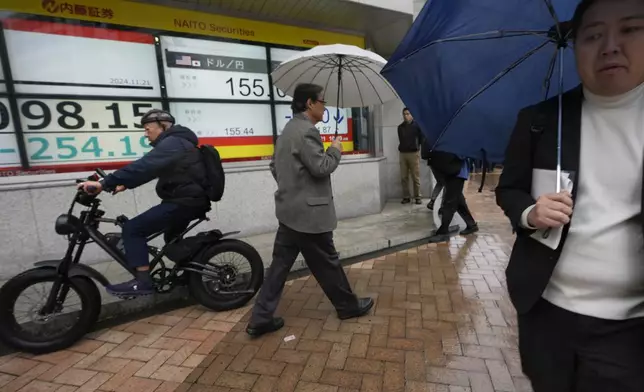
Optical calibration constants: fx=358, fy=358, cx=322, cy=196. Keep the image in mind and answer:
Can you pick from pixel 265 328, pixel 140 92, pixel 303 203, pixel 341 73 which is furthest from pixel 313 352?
pixel 140 92

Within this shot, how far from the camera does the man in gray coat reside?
2711 mm

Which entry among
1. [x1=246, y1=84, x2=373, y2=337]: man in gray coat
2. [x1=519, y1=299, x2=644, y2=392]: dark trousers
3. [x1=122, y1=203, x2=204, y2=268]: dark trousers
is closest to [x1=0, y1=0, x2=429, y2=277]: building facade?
[x1=246, y1=84, x2=373, y2=337]: man in gray coat

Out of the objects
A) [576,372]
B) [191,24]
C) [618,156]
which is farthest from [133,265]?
[191,24]

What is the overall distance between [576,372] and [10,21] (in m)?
5.97

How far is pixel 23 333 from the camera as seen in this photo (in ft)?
9.08

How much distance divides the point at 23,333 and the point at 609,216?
3.74 meters

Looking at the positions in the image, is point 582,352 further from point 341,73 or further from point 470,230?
point 470,230

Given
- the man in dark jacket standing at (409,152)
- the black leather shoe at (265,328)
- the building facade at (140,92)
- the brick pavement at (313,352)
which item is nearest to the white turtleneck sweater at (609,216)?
the brick pavement at (313,352)

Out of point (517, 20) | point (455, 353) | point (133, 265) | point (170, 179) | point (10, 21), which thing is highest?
point (10, 21)

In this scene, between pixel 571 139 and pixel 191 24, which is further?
pixel 191 24

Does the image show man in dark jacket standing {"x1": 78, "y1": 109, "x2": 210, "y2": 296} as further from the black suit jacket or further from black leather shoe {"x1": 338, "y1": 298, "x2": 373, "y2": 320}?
the black suit jacket

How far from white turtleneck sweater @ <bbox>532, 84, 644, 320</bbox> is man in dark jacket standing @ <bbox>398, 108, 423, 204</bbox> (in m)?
6.19

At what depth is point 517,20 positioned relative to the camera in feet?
4.68

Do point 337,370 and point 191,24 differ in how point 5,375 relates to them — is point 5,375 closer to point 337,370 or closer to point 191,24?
point 337,370
